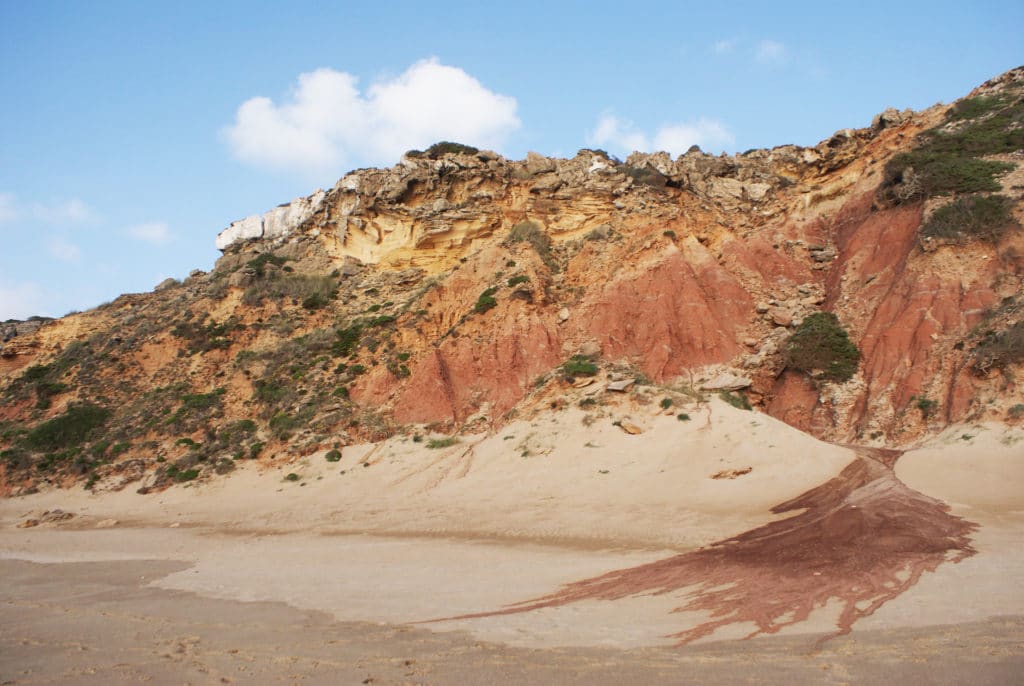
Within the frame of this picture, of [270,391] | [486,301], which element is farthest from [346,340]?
[486,301]

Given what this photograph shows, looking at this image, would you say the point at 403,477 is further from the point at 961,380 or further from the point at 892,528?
the point at 961,380

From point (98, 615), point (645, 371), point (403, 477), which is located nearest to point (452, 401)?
point (403, 477)

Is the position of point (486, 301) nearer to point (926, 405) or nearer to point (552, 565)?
point (552, 565)

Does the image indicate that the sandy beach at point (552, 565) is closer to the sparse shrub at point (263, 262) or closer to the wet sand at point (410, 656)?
the wet sand at point (410, 656)

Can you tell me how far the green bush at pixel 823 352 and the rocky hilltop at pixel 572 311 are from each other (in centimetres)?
10

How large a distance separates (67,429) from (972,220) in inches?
1534

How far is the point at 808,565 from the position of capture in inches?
421

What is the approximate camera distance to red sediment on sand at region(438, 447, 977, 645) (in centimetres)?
867

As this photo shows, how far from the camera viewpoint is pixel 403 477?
71.6ft

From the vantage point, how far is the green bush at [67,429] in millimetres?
27095

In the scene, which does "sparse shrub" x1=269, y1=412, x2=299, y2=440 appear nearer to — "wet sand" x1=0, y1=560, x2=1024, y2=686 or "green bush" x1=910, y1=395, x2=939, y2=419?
"wet sand" x1=0, y1=560, x2=1024, y2=686

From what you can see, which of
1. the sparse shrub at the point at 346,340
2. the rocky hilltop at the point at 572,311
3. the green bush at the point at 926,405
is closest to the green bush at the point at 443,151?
the rocky hilltop at the point at 572,311

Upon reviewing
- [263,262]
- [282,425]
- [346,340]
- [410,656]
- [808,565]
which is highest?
[263,262]

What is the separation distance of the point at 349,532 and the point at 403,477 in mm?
3876
